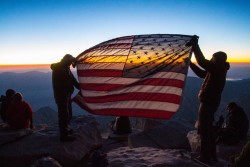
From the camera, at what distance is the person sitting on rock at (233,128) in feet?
31.2

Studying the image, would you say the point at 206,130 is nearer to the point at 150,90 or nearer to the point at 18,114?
the point at 150,90

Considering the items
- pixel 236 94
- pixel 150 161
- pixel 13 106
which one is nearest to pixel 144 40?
pixel 150 161

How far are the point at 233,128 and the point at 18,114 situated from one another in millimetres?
7157

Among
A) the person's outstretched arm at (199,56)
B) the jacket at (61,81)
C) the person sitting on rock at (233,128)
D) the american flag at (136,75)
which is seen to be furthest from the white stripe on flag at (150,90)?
the person sitting on rock at (233,128)

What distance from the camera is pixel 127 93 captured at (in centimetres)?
702

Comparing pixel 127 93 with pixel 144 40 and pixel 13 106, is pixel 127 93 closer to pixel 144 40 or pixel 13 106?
pixel 144 40

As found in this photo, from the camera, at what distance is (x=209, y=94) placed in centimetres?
641

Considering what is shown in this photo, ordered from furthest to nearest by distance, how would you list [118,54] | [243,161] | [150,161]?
[118,54] < [150,161] < [243,161]

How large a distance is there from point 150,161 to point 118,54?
2.71 m

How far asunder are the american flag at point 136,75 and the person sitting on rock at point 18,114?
Answer: 119 inches

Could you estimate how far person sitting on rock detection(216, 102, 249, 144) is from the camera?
9.52m

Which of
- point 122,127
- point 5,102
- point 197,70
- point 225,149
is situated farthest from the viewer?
point 122,127

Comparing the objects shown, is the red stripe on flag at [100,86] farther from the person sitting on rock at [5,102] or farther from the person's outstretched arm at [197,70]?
the person sitting on rock at [5,102]

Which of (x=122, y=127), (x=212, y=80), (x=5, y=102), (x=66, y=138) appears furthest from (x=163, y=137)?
(x=5, y=102)
